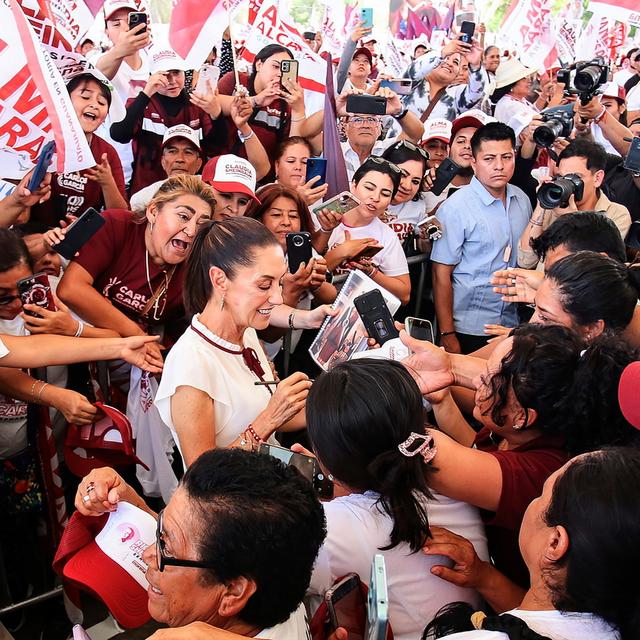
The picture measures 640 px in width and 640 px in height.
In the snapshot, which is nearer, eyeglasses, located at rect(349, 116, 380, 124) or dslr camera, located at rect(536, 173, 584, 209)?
dslr camera, located at rect(536, 173, 584, 209)

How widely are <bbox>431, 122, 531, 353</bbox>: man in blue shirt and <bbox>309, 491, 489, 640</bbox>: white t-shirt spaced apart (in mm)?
2480

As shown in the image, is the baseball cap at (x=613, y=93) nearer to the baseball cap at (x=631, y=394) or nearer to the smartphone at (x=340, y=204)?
the smartphone at (x=340, y=204)

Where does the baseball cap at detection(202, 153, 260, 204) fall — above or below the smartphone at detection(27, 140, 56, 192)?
below

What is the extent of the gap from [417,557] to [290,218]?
209cm

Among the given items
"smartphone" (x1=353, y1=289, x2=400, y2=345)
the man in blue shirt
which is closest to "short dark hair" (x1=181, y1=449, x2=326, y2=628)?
"smartphone" (x1=353, y1=289, x2=400, y2=345)

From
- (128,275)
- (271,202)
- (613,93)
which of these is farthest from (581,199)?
(613,93)

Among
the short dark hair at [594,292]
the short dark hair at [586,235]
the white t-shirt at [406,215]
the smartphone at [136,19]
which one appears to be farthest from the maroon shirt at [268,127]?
the short dark hair at [594,292]

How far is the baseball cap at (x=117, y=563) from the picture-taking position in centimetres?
151

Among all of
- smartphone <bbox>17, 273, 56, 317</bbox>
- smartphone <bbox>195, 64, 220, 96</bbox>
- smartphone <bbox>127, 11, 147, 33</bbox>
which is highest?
smartphone <bbox>127, 11, 147, 33</bbox>

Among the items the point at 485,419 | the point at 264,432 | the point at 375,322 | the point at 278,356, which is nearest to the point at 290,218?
the point at 278,356

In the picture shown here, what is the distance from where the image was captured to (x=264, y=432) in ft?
7.01

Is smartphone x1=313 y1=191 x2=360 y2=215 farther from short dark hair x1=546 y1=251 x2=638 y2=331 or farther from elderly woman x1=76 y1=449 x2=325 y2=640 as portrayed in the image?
elderly woman x1=76 y1=449 x2=325 y2=640

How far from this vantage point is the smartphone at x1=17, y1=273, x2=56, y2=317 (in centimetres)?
239

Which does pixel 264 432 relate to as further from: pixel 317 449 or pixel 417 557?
pixel 417 557
